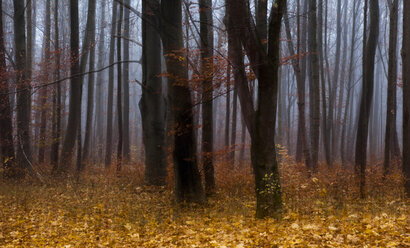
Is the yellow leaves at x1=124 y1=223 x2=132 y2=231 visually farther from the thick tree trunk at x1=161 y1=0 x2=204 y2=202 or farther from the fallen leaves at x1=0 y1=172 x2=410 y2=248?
the thick tree trunk at x1=161 y1=0 x2=204 y2=202

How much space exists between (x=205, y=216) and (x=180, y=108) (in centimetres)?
256

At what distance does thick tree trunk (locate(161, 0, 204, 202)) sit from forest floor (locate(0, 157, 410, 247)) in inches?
20.8

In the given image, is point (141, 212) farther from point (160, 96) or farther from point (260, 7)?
point (260, 7)

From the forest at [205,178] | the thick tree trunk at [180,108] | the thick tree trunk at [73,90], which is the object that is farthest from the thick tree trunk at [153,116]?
the thick tree trunk at [73,90]

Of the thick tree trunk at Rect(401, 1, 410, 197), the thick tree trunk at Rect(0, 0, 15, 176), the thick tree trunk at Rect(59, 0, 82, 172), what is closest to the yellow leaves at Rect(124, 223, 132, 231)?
the thick tree trunk at Rect(401, 1, 410, 197)

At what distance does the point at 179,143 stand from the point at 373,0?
7420mm

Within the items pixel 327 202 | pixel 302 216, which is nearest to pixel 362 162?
pixel 327 202

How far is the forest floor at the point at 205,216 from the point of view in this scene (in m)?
5.47

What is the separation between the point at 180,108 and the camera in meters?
8.33

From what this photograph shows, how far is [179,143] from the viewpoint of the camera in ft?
27.5

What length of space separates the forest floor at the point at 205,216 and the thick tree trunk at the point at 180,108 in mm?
527

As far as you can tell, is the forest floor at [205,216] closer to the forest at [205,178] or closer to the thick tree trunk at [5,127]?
the forest at [205,178]

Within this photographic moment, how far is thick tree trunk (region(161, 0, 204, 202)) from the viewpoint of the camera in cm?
833

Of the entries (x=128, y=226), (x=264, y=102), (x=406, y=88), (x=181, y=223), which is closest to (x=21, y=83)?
(x=128, y=226)
